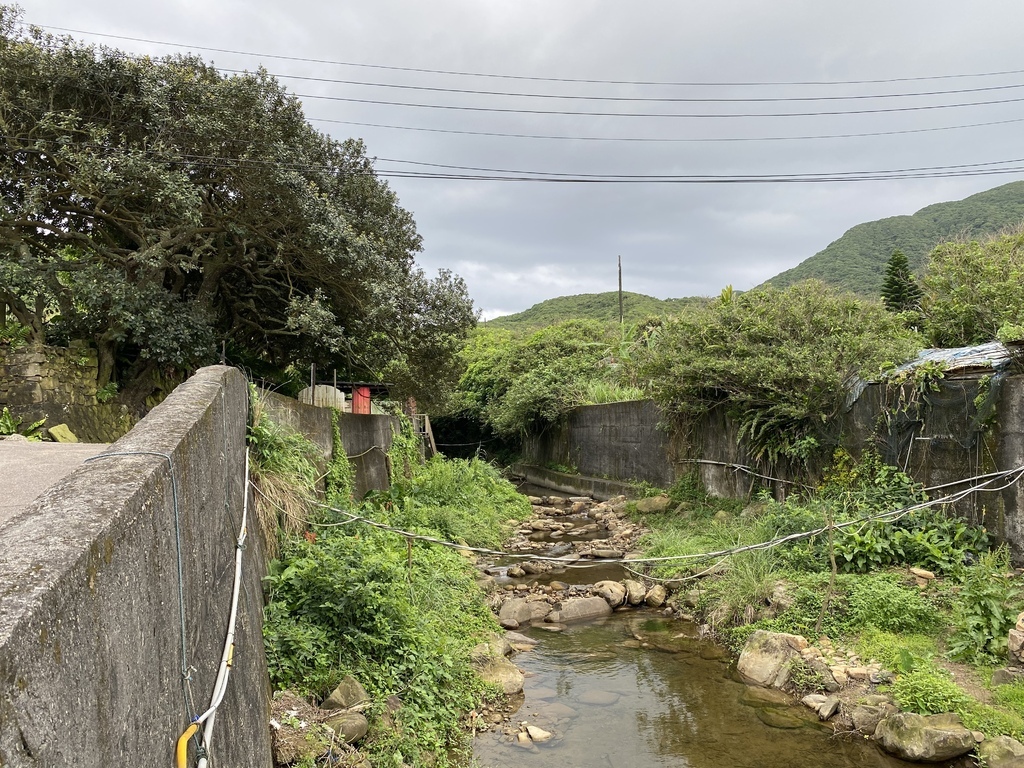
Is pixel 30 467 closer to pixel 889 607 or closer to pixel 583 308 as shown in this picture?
pixel 889 607

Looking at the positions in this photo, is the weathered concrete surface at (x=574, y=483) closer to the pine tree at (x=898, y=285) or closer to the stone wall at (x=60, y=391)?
the pine tree at (x=898, y=285)

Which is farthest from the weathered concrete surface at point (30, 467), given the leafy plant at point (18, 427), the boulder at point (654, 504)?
the boulder at point (654, 504)

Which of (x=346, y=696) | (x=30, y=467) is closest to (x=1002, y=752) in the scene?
(x=346, y=696)

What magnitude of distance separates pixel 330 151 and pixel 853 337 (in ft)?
32.7

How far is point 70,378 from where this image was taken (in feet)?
33.8

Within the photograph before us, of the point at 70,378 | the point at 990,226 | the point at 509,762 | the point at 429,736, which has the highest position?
the point at 990,226

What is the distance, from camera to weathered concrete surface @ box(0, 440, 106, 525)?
4.03 m

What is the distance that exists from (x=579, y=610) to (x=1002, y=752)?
4.91 m

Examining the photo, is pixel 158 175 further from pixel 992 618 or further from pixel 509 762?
pixel 992 618

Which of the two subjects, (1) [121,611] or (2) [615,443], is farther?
(2) [615,443]

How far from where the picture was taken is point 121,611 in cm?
175

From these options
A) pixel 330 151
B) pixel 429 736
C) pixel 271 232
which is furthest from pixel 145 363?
pixel 429 736

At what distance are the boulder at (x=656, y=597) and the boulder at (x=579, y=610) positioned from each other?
62 cm

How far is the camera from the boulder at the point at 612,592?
9305 mm
